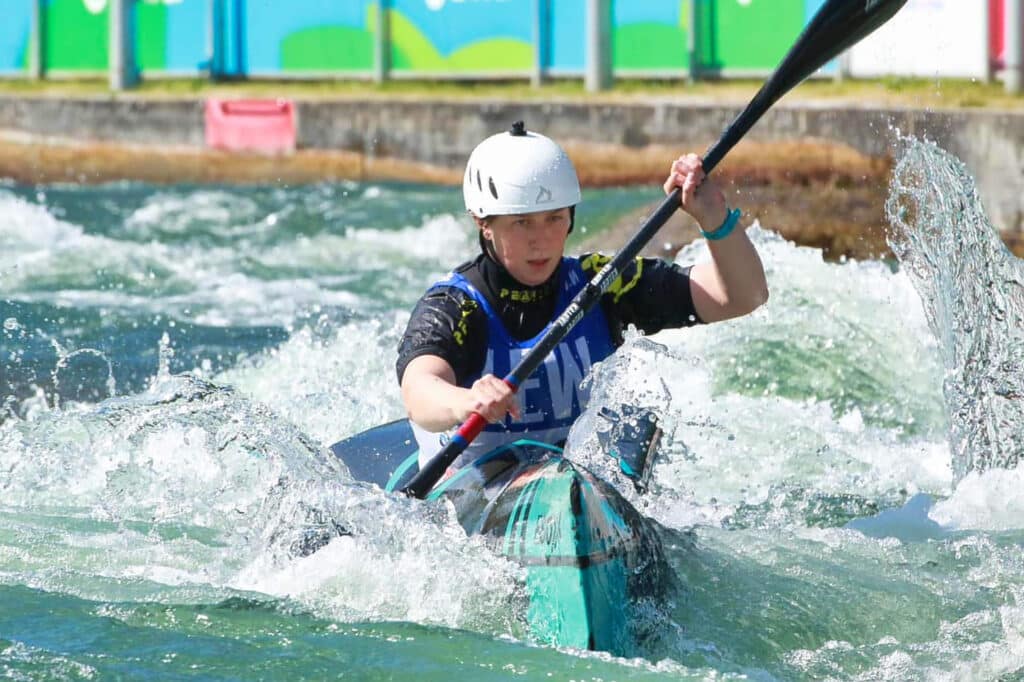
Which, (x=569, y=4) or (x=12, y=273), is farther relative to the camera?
(x=569, y=4)

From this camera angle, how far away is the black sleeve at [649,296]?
4672 mm

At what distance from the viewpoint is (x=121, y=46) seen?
1708 centimetres

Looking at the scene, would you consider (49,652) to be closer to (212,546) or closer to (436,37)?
(212,546)

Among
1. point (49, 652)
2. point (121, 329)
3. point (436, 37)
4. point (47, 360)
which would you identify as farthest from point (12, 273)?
point (49, 652)

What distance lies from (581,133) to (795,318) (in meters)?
5.65

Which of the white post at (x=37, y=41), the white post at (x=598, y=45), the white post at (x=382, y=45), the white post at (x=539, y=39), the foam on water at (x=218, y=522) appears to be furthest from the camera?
the white post at (x=37, y=41)

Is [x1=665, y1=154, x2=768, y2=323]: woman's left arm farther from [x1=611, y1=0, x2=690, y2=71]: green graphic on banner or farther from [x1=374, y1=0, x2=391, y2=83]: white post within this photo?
[x1=374, y1=0, x2=391, y2=83]: white post

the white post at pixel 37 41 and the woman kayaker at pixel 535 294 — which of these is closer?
the woman kayaker at pixel 535 294

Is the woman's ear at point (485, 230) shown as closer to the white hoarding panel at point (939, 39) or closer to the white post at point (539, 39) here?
the white hoarding panel at point (939, 39)

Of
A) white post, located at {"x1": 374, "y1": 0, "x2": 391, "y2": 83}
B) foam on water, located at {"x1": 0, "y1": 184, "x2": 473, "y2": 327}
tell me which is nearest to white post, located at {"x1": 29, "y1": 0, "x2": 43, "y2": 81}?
foam on water, located at {"x1": 0, "y1": 184, "x2": 473, "y2": 327}

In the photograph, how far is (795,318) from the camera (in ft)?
27.9

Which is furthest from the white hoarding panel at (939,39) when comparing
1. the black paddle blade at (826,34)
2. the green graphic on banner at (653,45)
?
the black paddle blade at (826,34)

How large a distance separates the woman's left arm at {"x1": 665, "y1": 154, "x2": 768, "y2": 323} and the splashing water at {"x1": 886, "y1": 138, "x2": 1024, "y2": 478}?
1.58 m

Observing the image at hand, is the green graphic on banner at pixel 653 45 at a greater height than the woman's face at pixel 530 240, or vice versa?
the green graphic on banner at pixel 653 45
